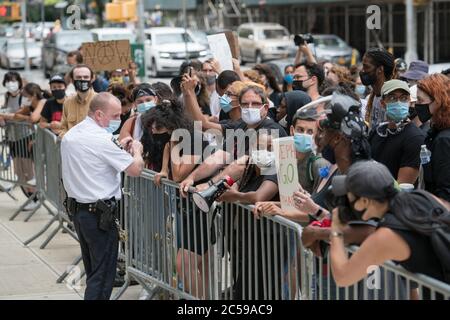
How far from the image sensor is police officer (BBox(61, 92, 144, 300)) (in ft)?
24.9

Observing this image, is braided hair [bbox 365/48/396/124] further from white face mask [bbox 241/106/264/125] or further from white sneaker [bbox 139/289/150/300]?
white sneaker [bbox 139/289/150/300]

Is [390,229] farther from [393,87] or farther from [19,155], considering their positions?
[19,155]

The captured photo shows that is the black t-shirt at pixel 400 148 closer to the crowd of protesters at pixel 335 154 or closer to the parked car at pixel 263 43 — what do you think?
the crowd of protesters at pixel 335 154

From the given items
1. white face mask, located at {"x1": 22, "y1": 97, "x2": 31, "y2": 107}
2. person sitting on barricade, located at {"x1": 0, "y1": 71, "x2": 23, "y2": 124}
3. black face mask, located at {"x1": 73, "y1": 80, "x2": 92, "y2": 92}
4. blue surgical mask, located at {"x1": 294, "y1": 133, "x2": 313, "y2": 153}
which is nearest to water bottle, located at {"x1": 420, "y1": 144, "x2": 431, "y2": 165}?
blue surgical mask, located at {"x1": 294, "y1": 133, "x2": 313, "y2": 153}

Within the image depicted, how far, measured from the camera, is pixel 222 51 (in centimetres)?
1048

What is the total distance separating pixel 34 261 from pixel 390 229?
6.32 m

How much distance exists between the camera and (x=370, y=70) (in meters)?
8.43

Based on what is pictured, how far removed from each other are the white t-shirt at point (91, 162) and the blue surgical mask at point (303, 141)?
1.51 meters

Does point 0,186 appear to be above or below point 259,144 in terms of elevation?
below

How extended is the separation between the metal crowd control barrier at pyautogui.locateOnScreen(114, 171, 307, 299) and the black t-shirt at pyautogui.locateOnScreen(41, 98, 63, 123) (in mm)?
4073

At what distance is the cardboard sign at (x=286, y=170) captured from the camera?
19.9 feet
